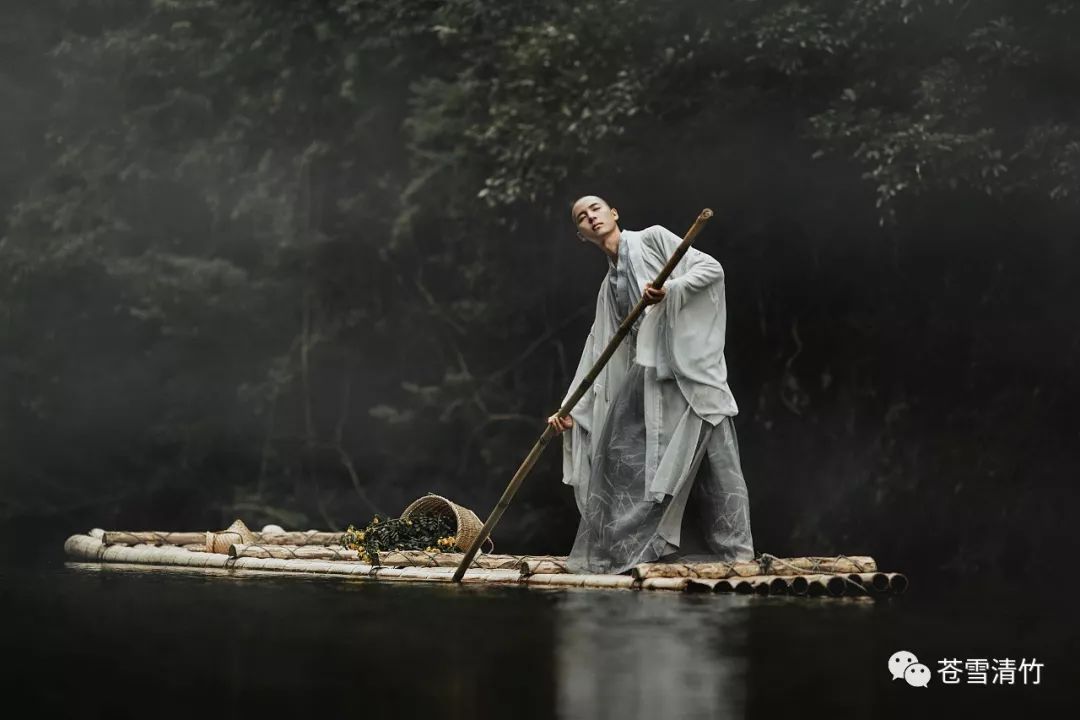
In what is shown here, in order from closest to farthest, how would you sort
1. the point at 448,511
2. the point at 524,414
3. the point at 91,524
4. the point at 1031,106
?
the point at 448,511 < the point at 1031,106 < the point at 524,414 < the point at 91,524

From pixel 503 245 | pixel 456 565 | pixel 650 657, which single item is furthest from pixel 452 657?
pixel 503 245

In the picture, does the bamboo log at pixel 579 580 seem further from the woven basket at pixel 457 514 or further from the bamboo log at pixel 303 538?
the bamboo log at pixel 303 538

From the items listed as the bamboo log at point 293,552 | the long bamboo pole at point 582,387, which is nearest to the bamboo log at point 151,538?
the bamboo log at point 293,552

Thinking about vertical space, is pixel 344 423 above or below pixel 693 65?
below

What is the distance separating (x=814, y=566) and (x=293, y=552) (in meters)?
2.38

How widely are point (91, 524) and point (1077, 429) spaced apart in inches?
286

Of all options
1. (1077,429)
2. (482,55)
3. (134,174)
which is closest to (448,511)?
(1077,429)

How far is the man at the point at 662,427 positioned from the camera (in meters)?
6.39

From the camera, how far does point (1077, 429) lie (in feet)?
31.7

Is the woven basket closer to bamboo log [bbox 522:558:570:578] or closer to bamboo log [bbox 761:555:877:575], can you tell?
bamboo log [bbox 522:558:570:578]

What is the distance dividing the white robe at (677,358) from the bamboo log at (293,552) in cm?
143

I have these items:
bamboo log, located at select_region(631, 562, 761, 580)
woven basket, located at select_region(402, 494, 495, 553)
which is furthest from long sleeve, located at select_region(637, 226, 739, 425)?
woven basket, located at select_region(402, 494, 495, 553)

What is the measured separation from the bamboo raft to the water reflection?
255mm

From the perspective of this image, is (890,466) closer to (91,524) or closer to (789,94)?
(789,94)
